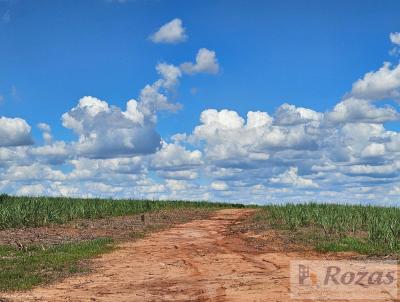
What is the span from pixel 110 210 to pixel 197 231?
10542 millimetres

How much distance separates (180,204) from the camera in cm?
3984

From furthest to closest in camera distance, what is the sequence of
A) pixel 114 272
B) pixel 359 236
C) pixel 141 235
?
pixel 141 235 → pixel 359 236 → pixel 114 272

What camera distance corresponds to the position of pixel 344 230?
2172 centimetres

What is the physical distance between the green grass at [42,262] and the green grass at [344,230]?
26.0 ft

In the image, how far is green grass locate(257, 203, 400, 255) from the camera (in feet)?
58.3

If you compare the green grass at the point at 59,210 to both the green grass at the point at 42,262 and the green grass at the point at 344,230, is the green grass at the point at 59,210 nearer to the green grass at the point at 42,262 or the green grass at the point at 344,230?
the green grass at the point at 42,262

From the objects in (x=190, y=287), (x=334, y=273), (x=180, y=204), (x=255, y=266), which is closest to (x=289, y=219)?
(x=255, y=266)

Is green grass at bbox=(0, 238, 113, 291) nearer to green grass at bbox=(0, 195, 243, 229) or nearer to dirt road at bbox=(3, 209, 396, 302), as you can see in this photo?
dirt road at bbox=(3, 209, 396, 302)

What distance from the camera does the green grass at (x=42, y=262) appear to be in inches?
522

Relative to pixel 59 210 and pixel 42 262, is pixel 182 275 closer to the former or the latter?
pixel 42 262

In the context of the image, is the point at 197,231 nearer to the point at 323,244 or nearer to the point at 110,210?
the point at 323,244

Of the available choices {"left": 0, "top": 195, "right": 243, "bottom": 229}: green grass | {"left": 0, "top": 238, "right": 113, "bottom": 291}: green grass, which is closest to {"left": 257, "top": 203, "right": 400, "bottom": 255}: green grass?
{"left": 0, "top": 238, "right": 113, "bottom": 291}: green grass

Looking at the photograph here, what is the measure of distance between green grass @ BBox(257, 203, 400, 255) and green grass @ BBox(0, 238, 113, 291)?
791cm

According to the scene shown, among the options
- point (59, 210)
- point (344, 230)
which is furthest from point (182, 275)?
point (59, 210)
